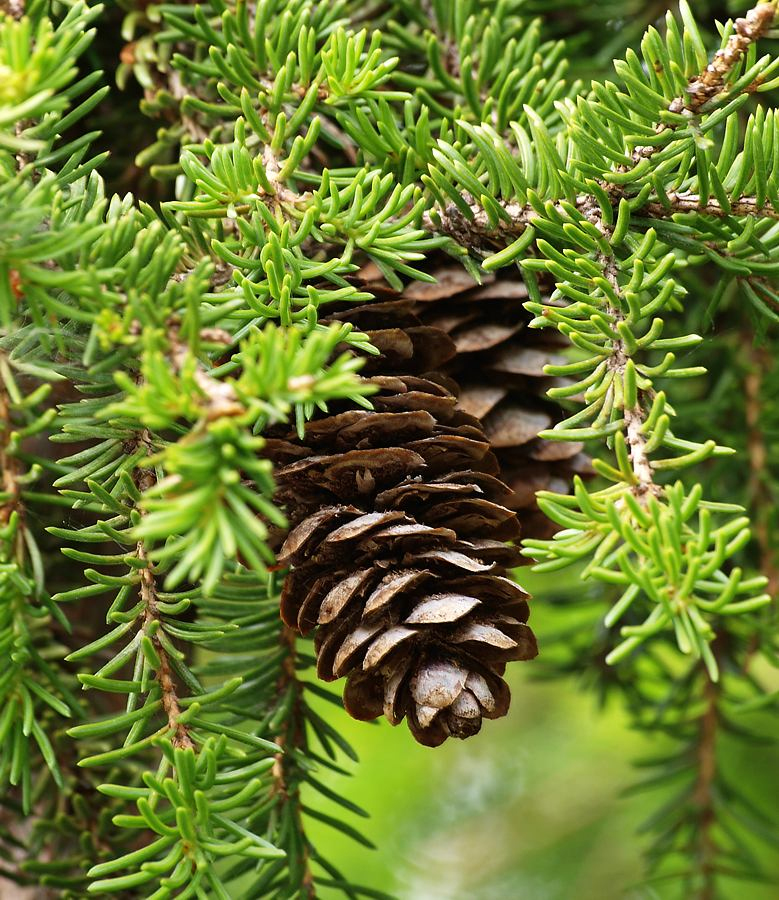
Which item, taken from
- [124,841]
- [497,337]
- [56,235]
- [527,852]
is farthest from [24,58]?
[527,852]

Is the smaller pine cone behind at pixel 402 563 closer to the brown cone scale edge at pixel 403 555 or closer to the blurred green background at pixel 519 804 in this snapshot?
the brown cone scale edge at pixel 403 555

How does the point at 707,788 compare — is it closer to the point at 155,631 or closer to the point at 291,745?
the point at 291,745

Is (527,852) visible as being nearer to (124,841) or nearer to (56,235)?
(124,841)

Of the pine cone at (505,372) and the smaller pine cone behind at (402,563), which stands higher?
the pine cone at (505,372)

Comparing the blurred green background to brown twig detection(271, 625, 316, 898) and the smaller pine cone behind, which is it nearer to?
brown twig detection(271, 625, 316, 898)

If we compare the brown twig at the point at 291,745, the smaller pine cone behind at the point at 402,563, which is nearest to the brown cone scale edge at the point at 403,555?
the smaller pine cone behind at the point at 402,563

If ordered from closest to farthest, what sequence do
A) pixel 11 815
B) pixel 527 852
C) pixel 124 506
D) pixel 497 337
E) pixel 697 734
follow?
1. pixel 124 506
2. pixel 497 337
3. pixel 11 815
4. pixel 697 734
5. pixel 527 852

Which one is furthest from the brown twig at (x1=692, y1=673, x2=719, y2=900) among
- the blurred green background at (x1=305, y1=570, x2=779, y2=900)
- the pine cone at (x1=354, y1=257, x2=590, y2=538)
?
the pine cone at (x1=354, y1=257, x2=590, y2=538)
